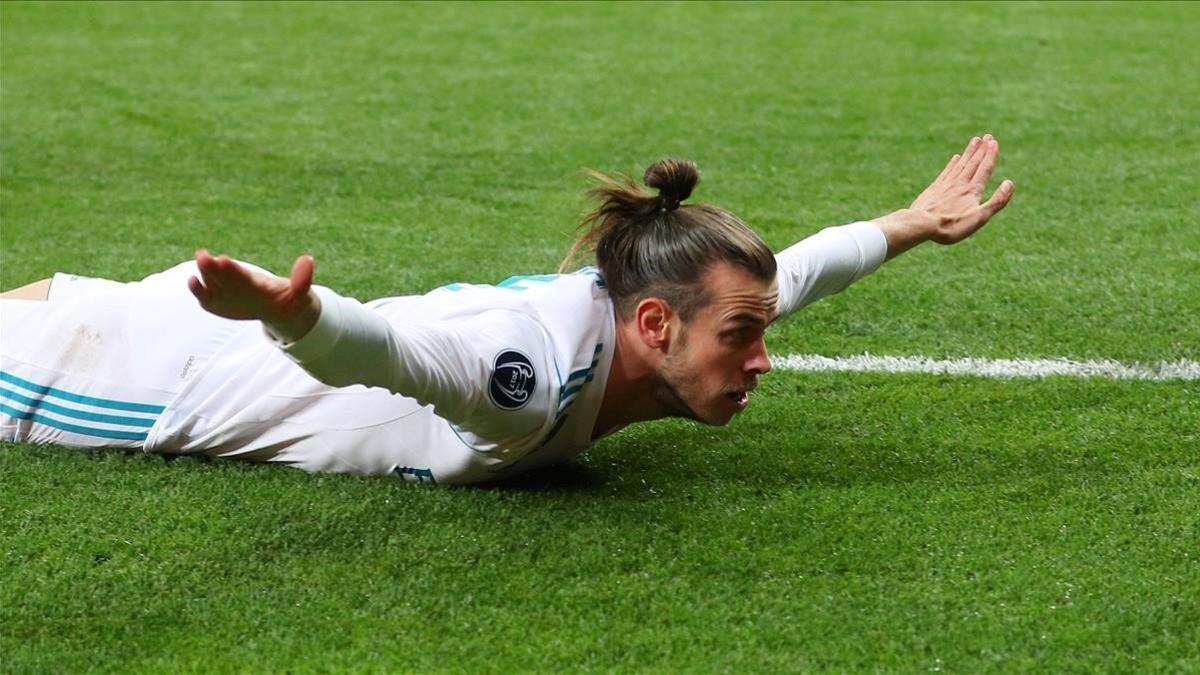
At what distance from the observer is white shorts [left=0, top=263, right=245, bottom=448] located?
3.60m

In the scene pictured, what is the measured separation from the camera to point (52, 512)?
3.38 meters

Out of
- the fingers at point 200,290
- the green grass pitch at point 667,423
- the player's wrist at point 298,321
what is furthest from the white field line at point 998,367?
the fingers at point 200,290

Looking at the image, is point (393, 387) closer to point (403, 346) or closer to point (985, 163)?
point (403, 346)

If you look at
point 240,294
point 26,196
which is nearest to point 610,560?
point 240,294

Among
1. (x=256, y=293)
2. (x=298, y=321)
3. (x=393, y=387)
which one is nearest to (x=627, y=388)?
(x=393, y=387)

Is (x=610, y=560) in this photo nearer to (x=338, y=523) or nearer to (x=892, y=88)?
(x=338, y=523)

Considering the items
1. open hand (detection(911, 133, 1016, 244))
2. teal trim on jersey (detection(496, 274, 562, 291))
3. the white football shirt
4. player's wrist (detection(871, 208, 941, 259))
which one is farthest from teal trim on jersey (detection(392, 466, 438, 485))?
open hand (detection(911, 133, 1016, 244))

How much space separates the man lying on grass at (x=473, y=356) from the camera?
3104 millimetres

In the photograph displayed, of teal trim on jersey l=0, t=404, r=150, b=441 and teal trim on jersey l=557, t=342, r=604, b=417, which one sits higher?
teal trim on jersey l=557, t=342, r=604, b=417

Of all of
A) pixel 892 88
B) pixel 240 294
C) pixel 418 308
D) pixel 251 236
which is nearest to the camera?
pixel 240 294

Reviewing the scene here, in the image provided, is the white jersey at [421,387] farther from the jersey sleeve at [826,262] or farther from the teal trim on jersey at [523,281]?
the jersey sleeve at [826,262]

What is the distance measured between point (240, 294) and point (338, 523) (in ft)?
2.86

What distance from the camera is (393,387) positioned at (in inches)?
113

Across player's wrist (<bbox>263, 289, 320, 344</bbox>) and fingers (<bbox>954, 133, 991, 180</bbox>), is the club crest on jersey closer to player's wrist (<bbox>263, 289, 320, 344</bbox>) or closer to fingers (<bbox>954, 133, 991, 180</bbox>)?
player's wrist (<bbox>263, 289, 320, 344</bbox>)
